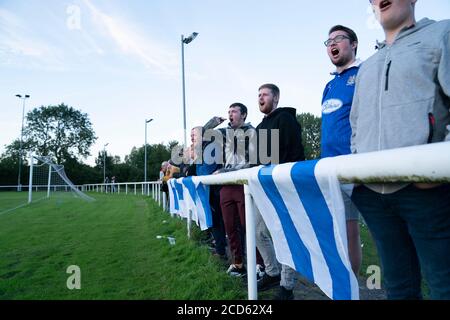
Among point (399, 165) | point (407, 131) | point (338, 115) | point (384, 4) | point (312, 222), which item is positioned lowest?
point (312, 222)

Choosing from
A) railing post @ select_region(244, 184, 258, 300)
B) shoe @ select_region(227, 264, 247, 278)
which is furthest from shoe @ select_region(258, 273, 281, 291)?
railing post @ select_region(244, 184, 258, 300)

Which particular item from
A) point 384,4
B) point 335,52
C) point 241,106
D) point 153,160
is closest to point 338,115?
point 335,52

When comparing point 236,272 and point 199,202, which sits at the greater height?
point 199,202

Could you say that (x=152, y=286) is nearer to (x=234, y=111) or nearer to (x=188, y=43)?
(x=234, y=111)

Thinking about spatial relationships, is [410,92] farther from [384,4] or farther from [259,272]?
[259,272]

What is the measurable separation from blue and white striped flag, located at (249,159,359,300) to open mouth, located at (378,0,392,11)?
95cm

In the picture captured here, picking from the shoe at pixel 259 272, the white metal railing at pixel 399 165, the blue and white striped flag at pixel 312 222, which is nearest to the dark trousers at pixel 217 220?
the shoe at pixel 259 272

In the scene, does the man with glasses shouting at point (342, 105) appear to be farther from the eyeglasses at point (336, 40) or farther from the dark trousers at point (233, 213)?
the dark trousers at point (233, 213)

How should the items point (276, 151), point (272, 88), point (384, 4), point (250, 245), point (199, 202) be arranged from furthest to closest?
point (199, 202) → point (272, 88) → point (276, 151) → point (250, 245) → point (384, 4)

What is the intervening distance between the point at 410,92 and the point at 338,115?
109cm

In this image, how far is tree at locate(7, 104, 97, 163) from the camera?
Answer: 69750 millimetres

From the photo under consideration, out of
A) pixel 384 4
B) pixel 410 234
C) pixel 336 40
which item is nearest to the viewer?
pixel 410 234

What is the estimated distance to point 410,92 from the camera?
150 cm
